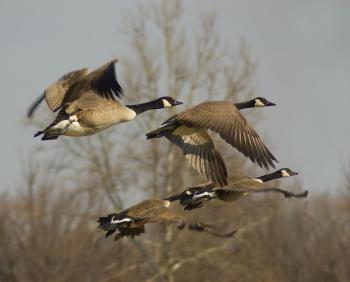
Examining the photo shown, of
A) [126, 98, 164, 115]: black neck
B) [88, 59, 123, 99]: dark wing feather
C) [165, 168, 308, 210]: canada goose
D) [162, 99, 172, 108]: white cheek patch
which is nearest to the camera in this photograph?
[88, 59, 123, 99]: dark wing feather

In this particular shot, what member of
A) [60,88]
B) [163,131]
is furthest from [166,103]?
[163,131]

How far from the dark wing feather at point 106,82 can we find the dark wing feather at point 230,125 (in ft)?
2.60

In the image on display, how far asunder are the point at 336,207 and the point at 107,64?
27.9 metres

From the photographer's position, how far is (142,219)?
981 cm

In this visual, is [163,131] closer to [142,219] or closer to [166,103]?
[142,219]

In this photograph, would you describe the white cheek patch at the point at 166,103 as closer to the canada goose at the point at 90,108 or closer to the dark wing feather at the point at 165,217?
the canada goose at the point at 90,108

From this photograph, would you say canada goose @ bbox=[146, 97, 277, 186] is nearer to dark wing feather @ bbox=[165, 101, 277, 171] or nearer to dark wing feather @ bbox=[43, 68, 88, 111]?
dark wing feather @ bbox=[165, 101, 277, 171]

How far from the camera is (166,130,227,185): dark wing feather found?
10.9 metres

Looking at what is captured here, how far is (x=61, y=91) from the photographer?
11562 millimetres

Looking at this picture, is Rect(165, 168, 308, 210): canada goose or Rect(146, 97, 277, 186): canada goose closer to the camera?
Rect(146, 97, 277, 186): canada goose

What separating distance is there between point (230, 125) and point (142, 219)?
153cm

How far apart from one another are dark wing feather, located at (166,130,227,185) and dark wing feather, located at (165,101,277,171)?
0.62m

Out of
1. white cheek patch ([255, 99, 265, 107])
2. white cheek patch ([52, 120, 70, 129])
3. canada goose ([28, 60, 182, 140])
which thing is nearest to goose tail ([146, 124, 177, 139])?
canada goose ([28, 60, 182, 140])

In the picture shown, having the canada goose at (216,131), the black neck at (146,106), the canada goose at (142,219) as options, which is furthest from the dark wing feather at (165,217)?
the black neck at (146,106)
